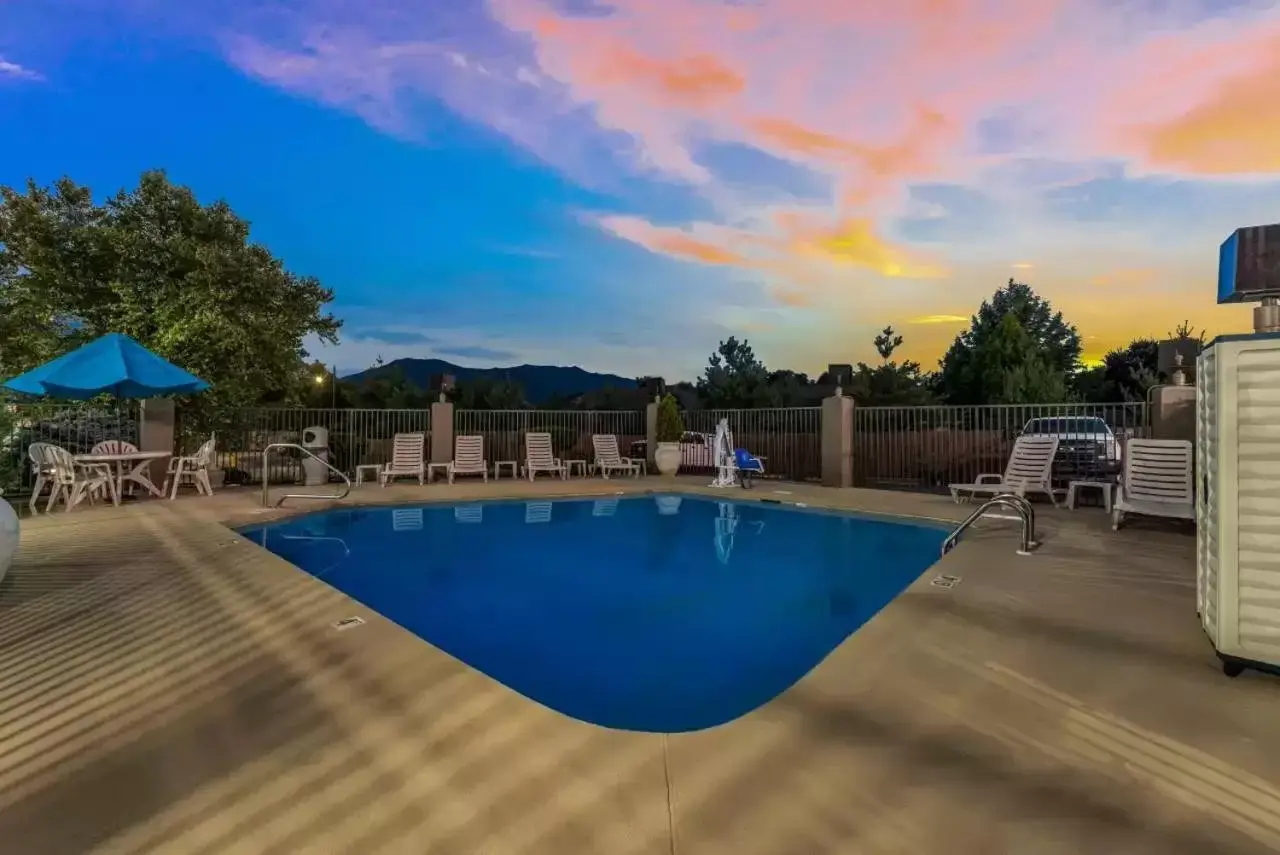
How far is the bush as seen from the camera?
14.2 meters

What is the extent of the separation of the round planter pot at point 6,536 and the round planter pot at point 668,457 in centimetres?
1074

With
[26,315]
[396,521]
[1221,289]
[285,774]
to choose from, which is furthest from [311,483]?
[1221,289]

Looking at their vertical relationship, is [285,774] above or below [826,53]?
below

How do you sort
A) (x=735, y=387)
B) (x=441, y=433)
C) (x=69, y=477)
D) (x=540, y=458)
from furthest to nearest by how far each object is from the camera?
(x=735, y=387) → (x=540, y=458) → (x=441, y=433) → (x=69, y=477)

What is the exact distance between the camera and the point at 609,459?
1406cm

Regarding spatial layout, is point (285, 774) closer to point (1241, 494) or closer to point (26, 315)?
point (1241, 494)

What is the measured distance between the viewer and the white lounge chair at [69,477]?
8.24 meters

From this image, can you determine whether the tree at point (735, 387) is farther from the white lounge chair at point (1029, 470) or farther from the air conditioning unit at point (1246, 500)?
the air conditioning unit at point (1246, 500)

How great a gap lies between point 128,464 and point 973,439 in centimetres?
1365

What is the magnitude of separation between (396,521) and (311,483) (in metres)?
4.15

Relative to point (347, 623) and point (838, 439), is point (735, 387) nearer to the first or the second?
point (838, 439)

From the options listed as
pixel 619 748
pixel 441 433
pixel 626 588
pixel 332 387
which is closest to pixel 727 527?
pixel 626 588

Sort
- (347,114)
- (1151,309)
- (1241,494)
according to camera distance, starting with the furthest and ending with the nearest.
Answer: (1151,309), (347,114), (1241,494)

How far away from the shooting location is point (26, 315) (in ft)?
40.9
